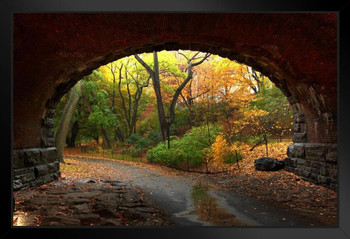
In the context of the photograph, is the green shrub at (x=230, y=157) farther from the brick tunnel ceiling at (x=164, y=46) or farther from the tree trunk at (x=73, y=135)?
the tree trunk at (x=73, y=135)

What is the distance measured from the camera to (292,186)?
665 cm

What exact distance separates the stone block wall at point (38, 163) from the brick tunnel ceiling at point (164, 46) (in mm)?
277

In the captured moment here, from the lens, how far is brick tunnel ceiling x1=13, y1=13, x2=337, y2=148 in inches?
188

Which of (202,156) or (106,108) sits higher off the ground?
(106,108)

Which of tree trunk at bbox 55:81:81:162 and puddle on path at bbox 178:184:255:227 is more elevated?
tree trunk at bbox 55:81:81:162

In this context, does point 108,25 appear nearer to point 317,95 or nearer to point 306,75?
point 306,75

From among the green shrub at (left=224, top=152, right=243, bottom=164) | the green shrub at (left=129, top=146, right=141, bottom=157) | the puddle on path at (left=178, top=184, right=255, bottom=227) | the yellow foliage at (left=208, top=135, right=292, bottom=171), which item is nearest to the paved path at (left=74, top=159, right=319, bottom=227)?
the puddle on path at (left=178, top=184, right=255, bottom=227)

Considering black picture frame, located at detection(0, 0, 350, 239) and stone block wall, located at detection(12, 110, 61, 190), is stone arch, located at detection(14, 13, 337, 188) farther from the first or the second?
black picture frame, located at detection(0, 0, 350, 239)

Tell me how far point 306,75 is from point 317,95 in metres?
0.72

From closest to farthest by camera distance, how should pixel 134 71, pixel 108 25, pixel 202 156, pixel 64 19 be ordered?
pixel 64 19
pixel 108 25
pixel 202 156
pixel 134 71

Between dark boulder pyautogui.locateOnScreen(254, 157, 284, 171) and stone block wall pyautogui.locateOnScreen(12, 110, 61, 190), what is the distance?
800 cm
